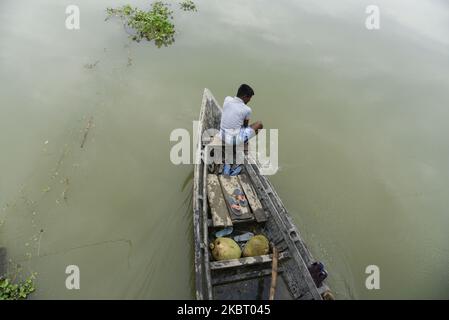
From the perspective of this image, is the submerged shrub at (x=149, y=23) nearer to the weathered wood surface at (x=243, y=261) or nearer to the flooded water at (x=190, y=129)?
the flooded water at (x=190, y=129)

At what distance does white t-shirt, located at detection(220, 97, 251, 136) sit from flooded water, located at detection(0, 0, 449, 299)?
5.38 feet

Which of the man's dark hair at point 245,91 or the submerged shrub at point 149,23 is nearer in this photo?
the man's dark hair at point 245,91

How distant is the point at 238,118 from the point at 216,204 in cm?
173

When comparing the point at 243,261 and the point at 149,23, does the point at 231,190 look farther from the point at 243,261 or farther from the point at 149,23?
the point at 149,23

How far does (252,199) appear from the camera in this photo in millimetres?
6359

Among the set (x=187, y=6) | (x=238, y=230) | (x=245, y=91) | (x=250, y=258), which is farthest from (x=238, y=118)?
(x=187, y=6)

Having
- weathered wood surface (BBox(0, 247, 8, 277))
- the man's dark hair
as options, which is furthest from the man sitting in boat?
weathered wood surface (BBox(0, 247, 8, 277))

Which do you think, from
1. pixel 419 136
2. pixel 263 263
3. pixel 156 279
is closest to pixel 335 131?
pixel 419 136

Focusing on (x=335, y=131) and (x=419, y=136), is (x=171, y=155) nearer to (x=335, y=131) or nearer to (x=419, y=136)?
(x=335, y=131)

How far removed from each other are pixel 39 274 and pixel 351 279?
5470 millimetres

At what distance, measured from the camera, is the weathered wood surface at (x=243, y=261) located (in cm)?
520

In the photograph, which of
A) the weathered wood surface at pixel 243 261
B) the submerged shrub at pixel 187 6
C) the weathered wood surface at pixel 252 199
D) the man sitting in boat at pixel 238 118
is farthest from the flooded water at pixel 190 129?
the man sitting in boat at pixel 238 118

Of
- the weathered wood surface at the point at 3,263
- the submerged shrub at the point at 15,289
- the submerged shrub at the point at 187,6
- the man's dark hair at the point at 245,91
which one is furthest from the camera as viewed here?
the submerged shrub at the point at 187,6

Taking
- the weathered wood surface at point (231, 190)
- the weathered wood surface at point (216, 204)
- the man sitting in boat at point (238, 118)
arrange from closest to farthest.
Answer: the weathered wood surface at point (216, 204) → the weathered wood surface at point (231, 190) → the man sitting in boat at point (238, 118)
